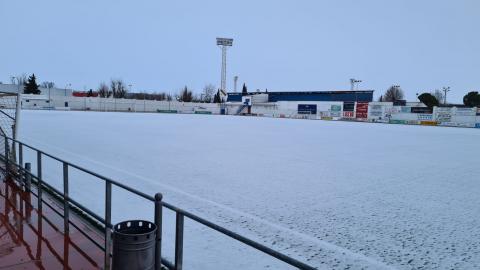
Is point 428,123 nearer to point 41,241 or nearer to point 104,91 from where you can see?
point 41,241

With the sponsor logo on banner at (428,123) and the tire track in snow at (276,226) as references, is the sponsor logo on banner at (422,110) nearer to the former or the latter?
the sponsor logo on banner at (428,123)

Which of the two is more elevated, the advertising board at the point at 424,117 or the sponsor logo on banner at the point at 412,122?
the advertising board at the point at 424,117

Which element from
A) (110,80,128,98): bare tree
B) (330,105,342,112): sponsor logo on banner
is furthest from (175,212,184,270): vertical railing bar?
(110,80,128,98): bare tree

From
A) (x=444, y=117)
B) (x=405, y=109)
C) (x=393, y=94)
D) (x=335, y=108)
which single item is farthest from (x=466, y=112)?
(x=393, y=94)

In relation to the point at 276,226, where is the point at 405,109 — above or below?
above

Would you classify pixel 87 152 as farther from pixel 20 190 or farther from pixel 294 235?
pixel 294 235

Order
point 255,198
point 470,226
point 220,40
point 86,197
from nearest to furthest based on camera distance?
point 470,226, point 86,197, point 255,198, point 220,40

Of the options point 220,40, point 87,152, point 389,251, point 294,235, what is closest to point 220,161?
point 87,152

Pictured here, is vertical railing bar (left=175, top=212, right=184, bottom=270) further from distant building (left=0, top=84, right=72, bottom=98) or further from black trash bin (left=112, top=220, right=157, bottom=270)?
distant building (left=0, top=84, right=72, bottom=98)

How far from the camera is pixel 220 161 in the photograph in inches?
469

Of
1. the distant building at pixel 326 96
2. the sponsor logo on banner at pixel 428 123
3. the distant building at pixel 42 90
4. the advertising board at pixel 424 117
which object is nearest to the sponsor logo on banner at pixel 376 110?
the advertising board at pixel 424 117

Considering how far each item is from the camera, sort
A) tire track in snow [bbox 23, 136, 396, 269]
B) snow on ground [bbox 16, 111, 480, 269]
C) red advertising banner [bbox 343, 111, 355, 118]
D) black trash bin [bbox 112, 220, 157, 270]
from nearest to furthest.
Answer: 1. black trash bin [bbox 112, 220, 157, 270]
2. tire track in snow [bbox 23, 136, 396, 269]
3. snow on ground [bbox 16, 111, 480, 269]
4. red advertising banner [bbox 343, 111, 355, 118]

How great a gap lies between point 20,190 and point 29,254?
3.16m

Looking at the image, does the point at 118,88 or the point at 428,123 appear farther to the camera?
the point at 118,88
